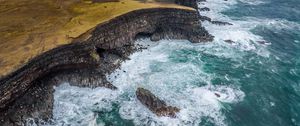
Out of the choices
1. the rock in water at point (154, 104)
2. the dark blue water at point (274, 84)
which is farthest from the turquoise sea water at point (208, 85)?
the rock in water at point (154, 104)

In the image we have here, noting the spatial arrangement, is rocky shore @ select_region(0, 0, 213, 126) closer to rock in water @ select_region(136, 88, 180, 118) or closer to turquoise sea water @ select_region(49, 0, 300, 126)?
turquoise sea water @ select_region(49, 0, 300, 126)

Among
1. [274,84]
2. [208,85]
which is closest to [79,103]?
[208,85]

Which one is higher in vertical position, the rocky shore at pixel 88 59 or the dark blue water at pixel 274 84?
the rocky shore at pixel 88 59

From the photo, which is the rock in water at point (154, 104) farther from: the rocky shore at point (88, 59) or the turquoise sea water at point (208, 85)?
the rocky shore at point (88, 59)

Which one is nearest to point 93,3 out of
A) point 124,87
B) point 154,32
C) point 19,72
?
point 154,32

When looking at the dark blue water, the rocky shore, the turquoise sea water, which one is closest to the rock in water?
the turquoise sea water

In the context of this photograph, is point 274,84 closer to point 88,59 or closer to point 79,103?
point 88,59

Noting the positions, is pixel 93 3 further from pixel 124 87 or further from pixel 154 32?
pixel 124 87
